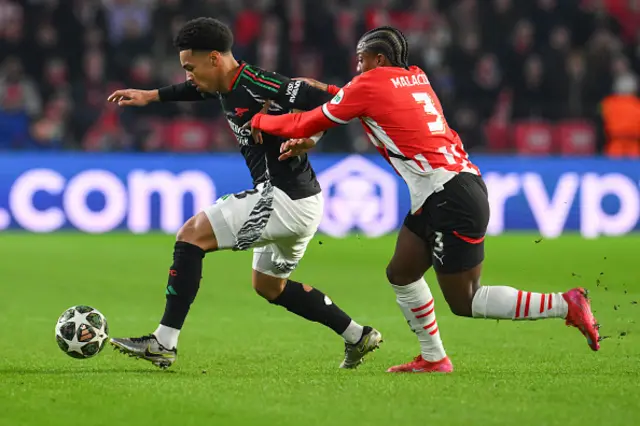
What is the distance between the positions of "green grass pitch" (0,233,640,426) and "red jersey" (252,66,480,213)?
103 centimetres

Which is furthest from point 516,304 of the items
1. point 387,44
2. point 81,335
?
point 81,335

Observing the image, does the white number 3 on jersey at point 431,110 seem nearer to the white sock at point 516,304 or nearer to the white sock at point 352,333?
the white sock at point 516,304

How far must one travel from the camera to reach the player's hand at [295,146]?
6.11 m

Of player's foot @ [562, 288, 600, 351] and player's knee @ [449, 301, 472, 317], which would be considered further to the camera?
player's knee @ [449, 301, 472, 317]

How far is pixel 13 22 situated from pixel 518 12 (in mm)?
7824

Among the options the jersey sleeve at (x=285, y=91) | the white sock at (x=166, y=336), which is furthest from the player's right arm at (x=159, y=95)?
the white sock at (x=166, y=336)

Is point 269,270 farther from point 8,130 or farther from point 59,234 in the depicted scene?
point 8,130

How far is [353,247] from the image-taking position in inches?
558

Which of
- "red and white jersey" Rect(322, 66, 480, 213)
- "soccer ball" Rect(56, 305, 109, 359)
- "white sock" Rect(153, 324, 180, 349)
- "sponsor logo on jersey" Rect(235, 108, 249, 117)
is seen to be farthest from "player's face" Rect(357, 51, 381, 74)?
"soccer ball" Rect(56, 305, 109, 359)

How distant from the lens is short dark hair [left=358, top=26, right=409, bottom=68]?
20.3 feet

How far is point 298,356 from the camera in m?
7.05

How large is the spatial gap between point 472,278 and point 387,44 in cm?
125

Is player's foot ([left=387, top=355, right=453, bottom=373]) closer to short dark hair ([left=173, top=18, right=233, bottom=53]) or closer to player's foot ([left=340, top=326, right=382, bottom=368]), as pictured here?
player's foot ([left=340, top=326, right=382, bottom=368])

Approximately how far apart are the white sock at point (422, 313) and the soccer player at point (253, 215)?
43 centimetres
